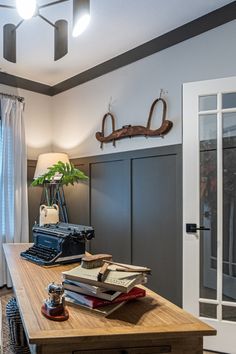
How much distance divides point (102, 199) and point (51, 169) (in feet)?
2.20

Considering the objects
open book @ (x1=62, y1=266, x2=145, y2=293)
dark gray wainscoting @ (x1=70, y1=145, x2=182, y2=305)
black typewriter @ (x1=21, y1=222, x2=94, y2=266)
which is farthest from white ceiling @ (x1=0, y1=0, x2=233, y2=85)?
open book @ (x1=62, y1=266, x2=145, y2=293)

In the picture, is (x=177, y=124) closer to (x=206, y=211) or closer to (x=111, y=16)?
(x=206, y=211)

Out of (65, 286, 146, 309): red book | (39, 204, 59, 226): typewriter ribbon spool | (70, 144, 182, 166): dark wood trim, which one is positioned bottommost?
(65, 286, 146, 309): red book

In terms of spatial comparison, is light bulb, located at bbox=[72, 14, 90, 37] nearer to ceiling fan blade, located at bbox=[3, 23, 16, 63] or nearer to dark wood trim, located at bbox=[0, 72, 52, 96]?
ceiling fan blade, located at bbox=[3, 23, 16, 63]

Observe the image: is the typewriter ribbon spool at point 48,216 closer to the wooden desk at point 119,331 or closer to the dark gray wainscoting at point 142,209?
the dark gray wainscoting at point 142,209

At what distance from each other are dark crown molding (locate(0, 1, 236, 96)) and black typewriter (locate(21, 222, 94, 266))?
1.97m

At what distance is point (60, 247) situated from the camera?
1.95 metres

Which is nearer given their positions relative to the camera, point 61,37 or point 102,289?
point 102,289

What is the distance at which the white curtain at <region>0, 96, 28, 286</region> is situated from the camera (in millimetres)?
3736

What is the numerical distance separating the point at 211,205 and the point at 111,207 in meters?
1.31

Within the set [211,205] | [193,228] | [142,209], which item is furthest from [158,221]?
[211,205]

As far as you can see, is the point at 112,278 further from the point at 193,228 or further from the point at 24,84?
the point at 24,84

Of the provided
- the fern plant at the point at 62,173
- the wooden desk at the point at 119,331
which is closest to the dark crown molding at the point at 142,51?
the fern plant at the point at 62,173

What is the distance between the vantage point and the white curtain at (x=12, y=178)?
147 inches
